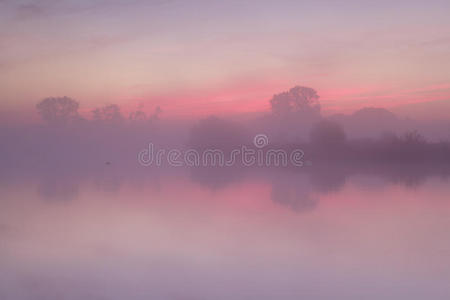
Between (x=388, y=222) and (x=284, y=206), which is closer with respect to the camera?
(x=388, y=222)

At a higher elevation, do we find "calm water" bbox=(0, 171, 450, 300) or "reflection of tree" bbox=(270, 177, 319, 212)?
"reflection of tree" bbox=(270, 177, 319, 212)

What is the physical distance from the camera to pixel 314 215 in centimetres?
664

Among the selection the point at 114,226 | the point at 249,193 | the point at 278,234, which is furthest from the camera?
the point at 249,193

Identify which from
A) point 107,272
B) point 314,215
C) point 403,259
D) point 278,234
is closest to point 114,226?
point 107,272

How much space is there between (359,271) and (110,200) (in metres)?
6.13

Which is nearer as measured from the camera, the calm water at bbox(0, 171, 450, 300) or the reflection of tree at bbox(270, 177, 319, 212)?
the calm water at bbox(0, 171, 450, 300)

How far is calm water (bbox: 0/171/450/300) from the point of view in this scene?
11.2 ft

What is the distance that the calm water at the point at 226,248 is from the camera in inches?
135

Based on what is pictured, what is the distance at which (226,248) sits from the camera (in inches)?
183

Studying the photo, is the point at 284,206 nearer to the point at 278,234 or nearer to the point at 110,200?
the point at 278,234

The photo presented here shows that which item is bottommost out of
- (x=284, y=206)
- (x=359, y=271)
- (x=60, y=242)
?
(x=359, y=271)

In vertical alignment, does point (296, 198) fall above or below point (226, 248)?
above

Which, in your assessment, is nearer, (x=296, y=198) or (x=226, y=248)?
(x=226, y=248)

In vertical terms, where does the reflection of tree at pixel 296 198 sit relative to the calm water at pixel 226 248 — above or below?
above
